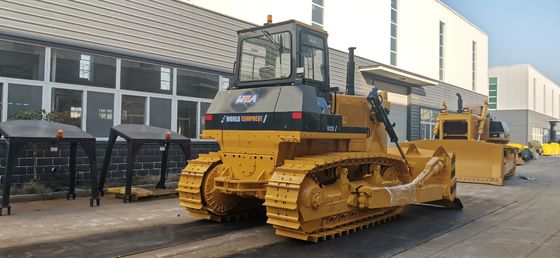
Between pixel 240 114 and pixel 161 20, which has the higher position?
pixel 161 20

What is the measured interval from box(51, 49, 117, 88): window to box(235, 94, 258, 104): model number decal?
18.4 ft

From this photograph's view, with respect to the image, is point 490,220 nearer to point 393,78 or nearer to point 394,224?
point 394,224

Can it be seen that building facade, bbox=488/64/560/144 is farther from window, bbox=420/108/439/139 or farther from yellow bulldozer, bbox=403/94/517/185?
yellow bulldozer, bbox=403/94/517/185

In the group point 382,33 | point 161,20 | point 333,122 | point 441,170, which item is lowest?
point 441,170

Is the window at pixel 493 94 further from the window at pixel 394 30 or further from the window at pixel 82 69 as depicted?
the window at pixel 82 69

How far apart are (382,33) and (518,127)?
110ft

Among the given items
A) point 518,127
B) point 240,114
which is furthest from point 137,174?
point 518,127

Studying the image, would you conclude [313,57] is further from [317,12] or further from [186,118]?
[317,12]

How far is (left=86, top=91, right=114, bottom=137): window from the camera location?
10.9 metres

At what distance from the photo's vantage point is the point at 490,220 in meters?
7.89

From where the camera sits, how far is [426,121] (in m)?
26.3

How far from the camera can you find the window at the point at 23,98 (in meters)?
9.60

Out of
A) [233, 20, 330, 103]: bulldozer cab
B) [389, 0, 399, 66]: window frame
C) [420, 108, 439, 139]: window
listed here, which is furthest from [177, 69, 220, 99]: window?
[420, 108, 439, 139]: window

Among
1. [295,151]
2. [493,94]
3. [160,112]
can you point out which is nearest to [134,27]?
[160,112]
